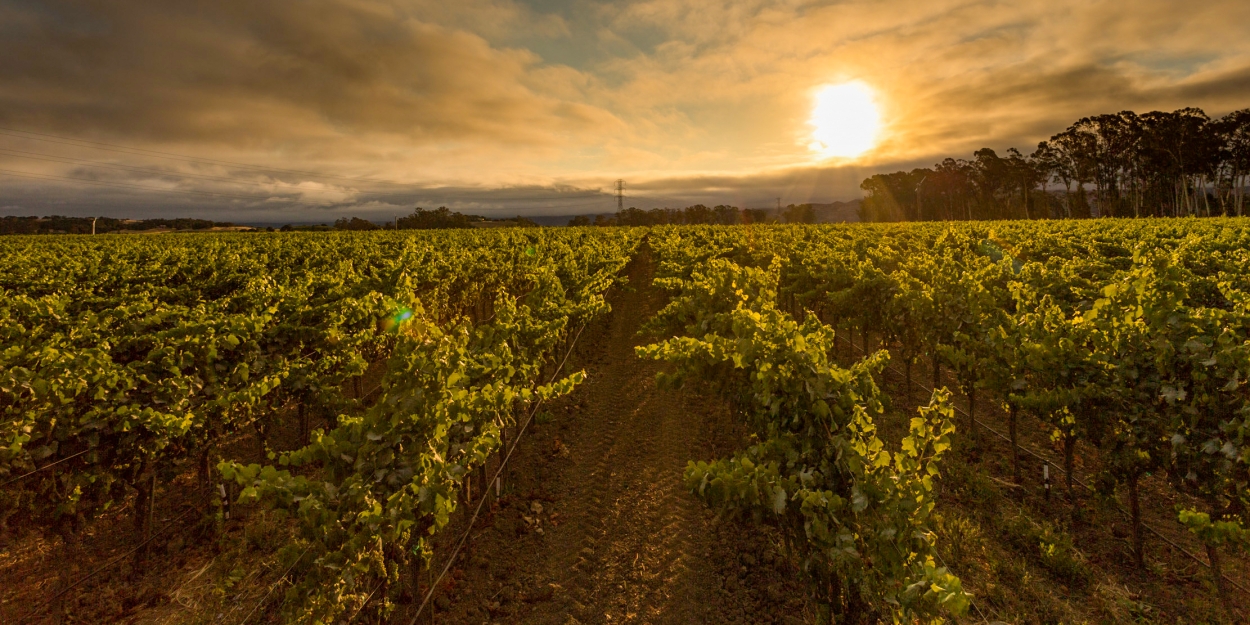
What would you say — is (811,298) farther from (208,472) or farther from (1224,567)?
(208,472)

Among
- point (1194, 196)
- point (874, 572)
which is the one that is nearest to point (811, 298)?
point (874, 572)

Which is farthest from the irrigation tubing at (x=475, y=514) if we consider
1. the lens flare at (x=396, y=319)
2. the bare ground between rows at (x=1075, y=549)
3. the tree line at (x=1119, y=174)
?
the tree line at (x=1119, y=174)

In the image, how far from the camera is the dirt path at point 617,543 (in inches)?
256

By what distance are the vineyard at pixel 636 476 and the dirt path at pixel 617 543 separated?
0.05 meters

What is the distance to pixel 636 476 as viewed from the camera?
9.41 m

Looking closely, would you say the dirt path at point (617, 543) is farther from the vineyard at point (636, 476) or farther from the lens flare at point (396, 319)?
the lens flare at point (396, 319)

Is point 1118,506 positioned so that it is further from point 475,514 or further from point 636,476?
point 475,514

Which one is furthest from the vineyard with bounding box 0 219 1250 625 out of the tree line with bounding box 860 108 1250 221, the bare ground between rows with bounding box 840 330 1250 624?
the tree line with bounding box 860 108 1250 221

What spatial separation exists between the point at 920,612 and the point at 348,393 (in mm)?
13082

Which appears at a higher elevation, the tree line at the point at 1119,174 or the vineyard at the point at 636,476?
the tree line at the point at 1119,174

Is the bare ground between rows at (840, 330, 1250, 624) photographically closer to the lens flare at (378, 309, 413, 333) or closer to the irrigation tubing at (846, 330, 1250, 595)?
the irrigation tubing at (846, 330, 1250, 595)

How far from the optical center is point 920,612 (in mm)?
4090

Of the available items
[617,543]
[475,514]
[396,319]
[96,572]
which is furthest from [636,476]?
[96,572]

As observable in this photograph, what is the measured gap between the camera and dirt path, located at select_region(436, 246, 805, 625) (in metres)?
6.50
